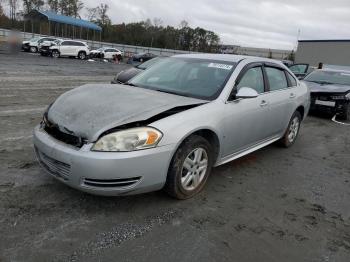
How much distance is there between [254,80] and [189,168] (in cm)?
187

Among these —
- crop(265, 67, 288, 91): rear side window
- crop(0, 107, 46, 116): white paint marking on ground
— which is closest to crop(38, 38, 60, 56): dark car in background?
crop(0, 107, 46, 116): white paint marking on ground

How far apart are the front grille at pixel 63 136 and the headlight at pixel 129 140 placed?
0.20 meters

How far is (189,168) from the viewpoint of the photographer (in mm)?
3957

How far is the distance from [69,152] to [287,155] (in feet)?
12.9

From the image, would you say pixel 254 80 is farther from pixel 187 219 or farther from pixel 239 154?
pixel 187 219

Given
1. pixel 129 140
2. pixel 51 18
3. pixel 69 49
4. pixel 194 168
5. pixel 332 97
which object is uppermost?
pixel 51 18

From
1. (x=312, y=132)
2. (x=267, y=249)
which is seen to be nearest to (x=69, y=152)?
(x=267, y=249)

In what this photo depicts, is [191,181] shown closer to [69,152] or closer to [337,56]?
[69,152]

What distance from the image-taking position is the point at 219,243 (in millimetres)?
3254

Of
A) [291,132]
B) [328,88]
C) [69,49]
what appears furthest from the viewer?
[69,49]

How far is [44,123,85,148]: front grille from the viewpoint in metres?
3.46

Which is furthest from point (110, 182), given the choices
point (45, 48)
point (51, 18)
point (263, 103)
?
point (51, 18)

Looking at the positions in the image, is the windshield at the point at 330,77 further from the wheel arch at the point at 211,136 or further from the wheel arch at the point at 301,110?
the wheel arch at the point at 211,136

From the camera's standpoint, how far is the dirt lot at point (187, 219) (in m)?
3.04
